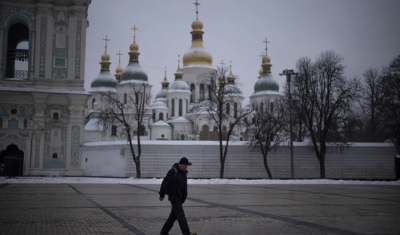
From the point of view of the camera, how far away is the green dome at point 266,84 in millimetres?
83562

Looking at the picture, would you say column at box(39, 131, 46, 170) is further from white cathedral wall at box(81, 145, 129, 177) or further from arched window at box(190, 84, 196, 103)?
arched window at box(190, 84, 196, 103)

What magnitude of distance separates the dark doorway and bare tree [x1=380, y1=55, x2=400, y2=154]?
92.8 ft

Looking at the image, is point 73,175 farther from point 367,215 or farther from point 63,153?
point 367,215

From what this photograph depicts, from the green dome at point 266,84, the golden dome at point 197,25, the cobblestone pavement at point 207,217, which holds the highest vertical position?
the golden dome at point 197,25

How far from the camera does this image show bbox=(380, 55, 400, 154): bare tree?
37844mm

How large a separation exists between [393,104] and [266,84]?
45973 millimetres

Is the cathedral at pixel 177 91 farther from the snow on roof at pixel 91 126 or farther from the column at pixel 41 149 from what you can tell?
the column at pixel 41 149

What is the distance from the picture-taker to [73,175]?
36438mm

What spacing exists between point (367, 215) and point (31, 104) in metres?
29.5

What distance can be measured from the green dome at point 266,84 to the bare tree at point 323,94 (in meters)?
43.9

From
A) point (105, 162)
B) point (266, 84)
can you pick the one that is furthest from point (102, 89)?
point (105, 162)

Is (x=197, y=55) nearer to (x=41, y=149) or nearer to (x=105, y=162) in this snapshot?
(x=105, y=162)

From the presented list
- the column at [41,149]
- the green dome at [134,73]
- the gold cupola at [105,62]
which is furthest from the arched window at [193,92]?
the column at [41,149]

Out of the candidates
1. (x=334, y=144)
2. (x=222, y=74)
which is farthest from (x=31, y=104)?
(x=334, y=144)
